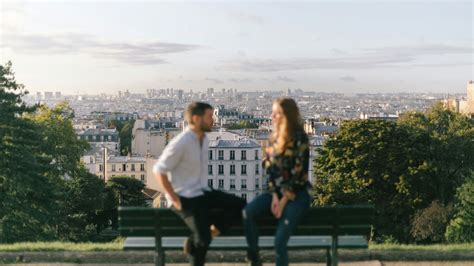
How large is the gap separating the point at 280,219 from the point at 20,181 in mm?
Answer: 22873

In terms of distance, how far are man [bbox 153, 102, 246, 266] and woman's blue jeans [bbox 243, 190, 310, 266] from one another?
0.28 meters

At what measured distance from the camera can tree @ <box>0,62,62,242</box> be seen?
1040 inches

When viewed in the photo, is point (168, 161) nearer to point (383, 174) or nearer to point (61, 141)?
point (383, 174)

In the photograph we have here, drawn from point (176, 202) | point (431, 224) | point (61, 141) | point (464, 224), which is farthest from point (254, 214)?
point (61, 141)

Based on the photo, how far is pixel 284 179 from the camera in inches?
257

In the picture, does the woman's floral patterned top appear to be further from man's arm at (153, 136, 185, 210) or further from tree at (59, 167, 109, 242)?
tree at (59, 167, 109, 242)

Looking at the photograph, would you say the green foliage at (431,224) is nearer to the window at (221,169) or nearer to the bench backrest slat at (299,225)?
the bench backrest slat at (299,225)

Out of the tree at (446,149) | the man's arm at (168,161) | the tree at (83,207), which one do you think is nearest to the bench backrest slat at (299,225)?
the man's arm at (168,161)

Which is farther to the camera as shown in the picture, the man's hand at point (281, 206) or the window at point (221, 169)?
the window at point (221, 169)

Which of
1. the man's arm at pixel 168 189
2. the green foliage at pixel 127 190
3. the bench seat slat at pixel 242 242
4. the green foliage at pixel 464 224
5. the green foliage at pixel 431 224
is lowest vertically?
the green foliage at pixel 127 190

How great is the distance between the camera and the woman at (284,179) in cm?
646

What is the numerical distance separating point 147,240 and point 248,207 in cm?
112

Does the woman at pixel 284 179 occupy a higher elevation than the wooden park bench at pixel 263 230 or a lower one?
higher

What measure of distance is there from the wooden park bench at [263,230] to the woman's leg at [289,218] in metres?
0.24
